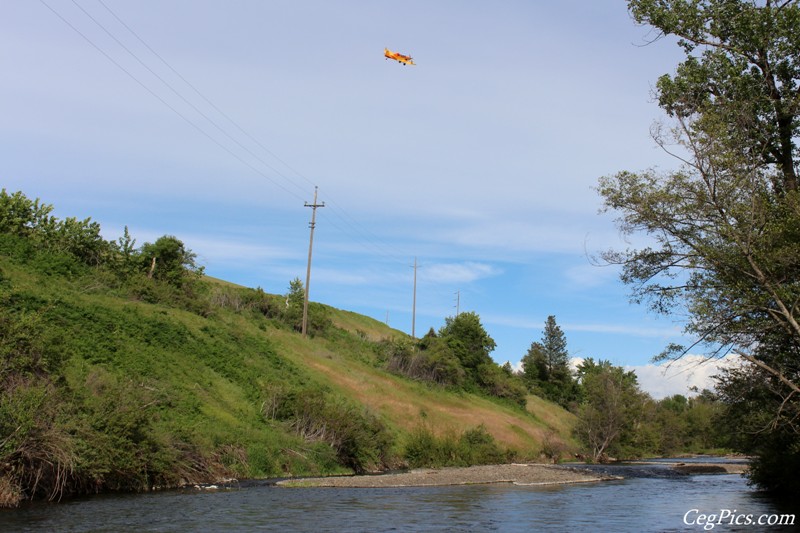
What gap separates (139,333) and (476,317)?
6696 cm

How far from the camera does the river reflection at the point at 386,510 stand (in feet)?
62.3

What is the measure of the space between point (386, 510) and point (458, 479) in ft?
54.0

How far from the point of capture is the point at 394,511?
23.3 metres

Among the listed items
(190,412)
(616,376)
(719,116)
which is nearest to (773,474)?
(719,116)

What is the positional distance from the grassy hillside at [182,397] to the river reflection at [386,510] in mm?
2153

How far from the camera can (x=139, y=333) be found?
43.4m

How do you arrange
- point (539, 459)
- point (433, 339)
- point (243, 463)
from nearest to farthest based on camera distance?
point (243, 463), point (539, 459), point (433, 339)

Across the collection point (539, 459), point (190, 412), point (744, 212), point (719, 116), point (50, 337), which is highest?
point (719, 116)

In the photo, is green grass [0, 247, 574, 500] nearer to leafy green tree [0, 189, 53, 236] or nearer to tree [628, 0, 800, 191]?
leafy green tree [0, 189, 53, 236]

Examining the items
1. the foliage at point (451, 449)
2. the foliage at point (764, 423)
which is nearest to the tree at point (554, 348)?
the foliage at point (451, 449)

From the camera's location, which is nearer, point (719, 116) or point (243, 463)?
point (719, 116)

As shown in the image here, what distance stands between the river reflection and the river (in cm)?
3

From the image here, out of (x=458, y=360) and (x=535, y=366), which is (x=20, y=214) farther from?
(x=535, y=366)

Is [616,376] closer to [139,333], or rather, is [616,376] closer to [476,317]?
[476,317]
